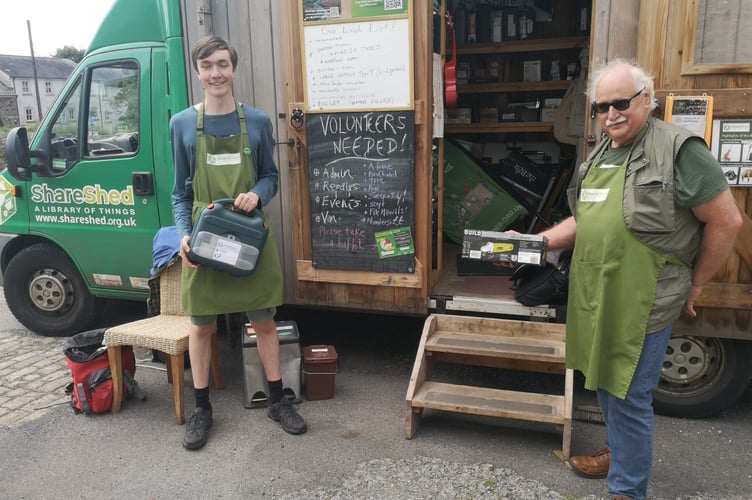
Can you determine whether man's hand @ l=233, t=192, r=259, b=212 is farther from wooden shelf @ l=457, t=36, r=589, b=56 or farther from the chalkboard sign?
wooden shelf @ l=457, t=36, r=589, b=56

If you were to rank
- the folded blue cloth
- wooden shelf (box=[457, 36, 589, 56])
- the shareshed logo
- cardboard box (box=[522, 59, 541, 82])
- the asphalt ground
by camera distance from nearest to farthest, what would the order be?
1. the asphalt ground
2. the folded blue cloth
3. the shareshed logo
4. wooden shelf (box=[457, 36, 589, 56])
5. cardboard box (box=[522, 59, 541, 82])

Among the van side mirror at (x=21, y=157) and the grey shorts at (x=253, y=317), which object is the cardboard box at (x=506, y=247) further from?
the van side mirror at (x=21, y=157)

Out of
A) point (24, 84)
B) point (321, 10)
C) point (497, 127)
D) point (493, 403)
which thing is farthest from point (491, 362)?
point (24, 84)

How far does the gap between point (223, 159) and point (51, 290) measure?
2.56 metres

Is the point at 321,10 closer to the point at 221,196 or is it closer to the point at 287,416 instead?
the point at 221,196

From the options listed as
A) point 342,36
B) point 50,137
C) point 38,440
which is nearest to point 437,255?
point 342,36

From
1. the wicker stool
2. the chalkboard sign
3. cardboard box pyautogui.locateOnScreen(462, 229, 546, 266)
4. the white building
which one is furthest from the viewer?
the white building

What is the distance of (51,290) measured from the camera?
4742 millimetres

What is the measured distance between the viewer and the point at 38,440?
10.8ft

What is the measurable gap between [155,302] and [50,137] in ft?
5.12

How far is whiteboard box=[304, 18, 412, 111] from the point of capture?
133 inches

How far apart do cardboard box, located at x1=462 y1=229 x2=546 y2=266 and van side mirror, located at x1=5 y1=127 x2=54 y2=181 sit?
338cm

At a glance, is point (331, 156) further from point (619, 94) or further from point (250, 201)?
point (619, 94)

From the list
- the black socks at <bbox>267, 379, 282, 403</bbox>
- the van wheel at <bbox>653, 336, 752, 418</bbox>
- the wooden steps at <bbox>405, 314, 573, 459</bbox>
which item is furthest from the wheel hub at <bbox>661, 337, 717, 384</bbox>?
the black socks at <bbox>267, 379, 282, 403</bbox>
